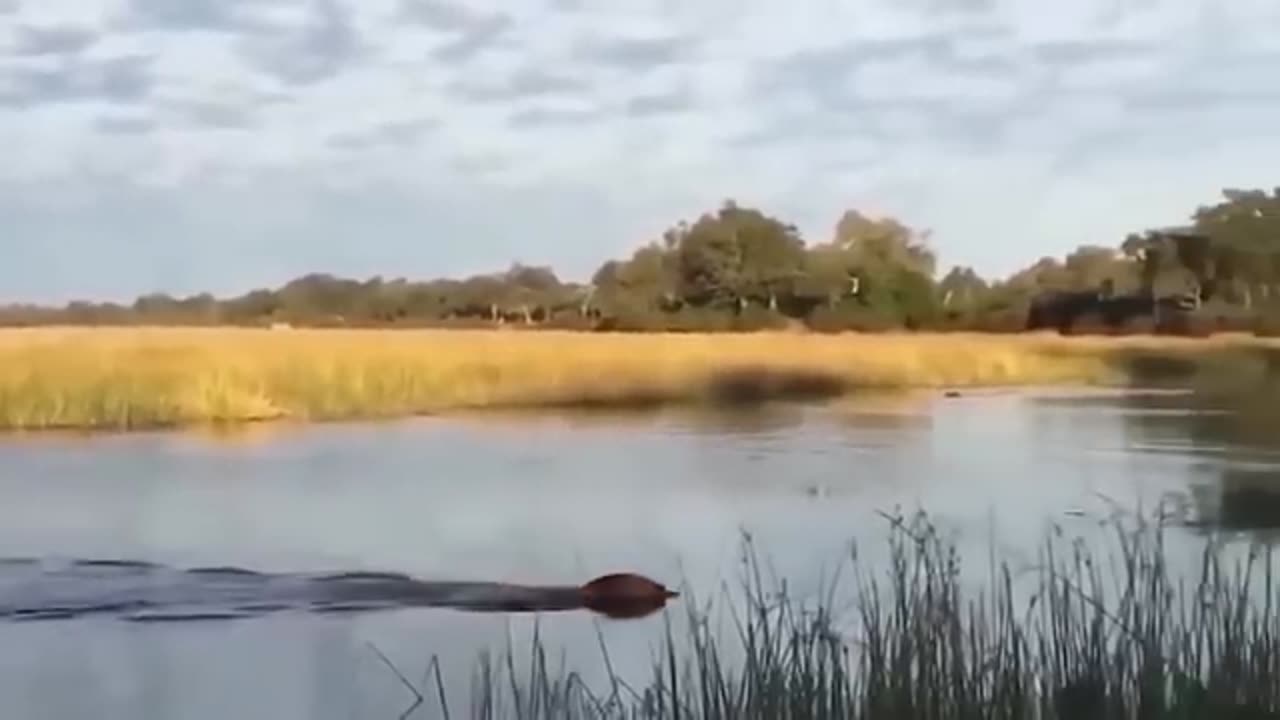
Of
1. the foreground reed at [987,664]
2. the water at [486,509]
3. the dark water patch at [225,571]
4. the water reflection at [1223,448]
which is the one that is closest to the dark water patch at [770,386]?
the water at [486,509]

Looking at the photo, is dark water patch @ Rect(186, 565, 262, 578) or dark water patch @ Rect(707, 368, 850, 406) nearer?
dark water patch @ Rect(186, 565, 262, 578)

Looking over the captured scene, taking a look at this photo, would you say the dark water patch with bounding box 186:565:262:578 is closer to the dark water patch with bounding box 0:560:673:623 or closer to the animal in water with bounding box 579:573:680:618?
the dark water patch with bounding box 0:560:673:623

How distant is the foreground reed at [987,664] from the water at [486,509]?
130 cm

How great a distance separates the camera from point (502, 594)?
22.6 ft

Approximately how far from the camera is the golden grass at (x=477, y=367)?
45.7ft

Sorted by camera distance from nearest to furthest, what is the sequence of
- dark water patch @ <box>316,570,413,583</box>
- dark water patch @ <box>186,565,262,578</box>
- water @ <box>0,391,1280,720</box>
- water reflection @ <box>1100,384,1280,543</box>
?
1. water @ <box>0,391,1280,720</box>
2. dark water patch @ <box>316,570,413,583</box>
3. dark water patch @ <box>186,565,262,578</box>
4. water reflection @ <box>1100,384,1280,543</box>

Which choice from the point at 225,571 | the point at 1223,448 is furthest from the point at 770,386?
the point at 225,571

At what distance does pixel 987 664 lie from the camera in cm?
385

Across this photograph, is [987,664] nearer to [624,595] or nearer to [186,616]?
[624,595]

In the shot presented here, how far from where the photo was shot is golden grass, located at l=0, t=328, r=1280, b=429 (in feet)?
→ 45.7

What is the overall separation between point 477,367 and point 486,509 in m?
8.29

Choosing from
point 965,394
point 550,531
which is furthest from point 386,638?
point 965,394

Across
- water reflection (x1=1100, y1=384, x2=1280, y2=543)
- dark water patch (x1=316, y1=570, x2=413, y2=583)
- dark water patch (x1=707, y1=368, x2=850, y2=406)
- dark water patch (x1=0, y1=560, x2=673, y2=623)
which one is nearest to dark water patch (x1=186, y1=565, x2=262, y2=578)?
dark water patch (x1=0, y1=560, x2=673, y2=623)

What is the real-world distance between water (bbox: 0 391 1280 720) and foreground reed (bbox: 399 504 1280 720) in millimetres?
1304
